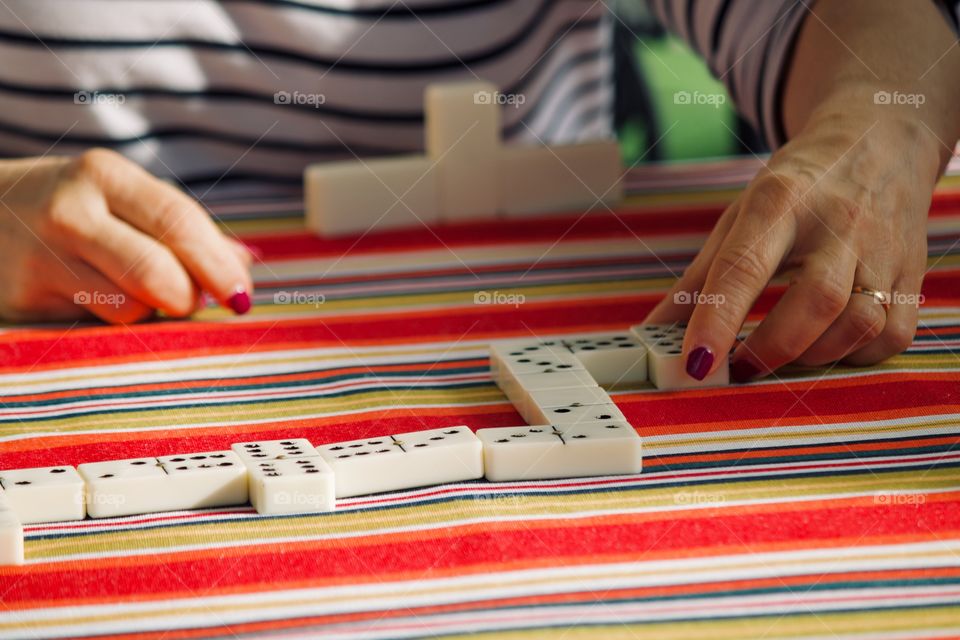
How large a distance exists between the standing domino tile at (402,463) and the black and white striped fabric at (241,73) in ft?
2.84

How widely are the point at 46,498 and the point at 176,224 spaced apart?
43cm

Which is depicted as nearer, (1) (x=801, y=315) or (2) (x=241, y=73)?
(1) (x=801, y=315)

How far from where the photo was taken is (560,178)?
1.58m

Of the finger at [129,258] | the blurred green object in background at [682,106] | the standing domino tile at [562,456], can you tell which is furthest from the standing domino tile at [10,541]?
the blurred green object in background at [682,106]

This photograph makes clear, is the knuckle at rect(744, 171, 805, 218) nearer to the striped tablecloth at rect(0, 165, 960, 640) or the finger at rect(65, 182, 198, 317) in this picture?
the striped tablecloth at rect(0, 165, 960, 640)

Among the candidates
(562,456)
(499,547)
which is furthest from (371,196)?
(499,547)

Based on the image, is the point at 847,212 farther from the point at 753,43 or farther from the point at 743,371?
the point at 753,43

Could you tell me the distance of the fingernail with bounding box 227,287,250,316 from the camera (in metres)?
1.22

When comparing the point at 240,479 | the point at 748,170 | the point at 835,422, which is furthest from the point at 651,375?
the point at 748,170

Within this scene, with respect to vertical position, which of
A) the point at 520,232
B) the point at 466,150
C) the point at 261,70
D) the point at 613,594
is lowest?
the point at 613,594

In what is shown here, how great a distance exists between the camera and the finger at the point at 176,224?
121 cm

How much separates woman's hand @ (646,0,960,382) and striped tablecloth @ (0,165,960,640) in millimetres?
40

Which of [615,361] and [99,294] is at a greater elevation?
[99,294]

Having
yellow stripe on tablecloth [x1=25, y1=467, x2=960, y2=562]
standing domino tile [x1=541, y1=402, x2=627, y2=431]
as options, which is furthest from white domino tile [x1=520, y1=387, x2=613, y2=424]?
yellow stripe on tablecloth [x1=25, y1=467, x2=960, y2=562]
